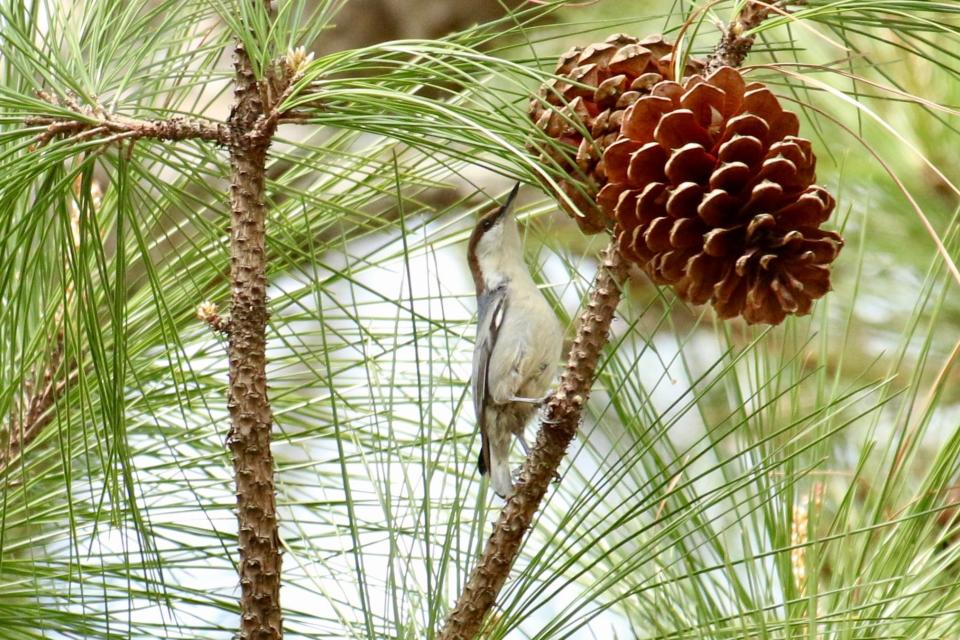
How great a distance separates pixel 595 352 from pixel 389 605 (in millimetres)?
369

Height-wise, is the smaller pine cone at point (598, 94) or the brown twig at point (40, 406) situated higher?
the smaller pine cone at point (598, 94)

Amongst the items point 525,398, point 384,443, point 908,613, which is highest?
point 525,398

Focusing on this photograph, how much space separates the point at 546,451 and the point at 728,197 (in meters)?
0.31

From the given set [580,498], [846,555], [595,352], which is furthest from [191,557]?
[846,555]

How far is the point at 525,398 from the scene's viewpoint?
1906 millimetres

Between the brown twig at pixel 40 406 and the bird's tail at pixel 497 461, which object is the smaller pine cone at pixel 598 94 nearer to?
the bird's tail at pixel 497 461

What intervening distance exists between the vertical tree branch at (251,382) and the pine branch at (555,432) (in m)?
0.19

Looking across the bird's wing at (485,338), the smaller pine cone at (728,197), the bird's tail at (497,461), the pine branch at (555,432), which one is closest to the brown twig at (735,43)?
the pine branch at (555,432)

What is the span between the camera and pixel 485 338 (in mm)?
1965

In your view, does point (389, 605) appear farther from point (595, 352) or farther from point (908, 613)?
point (908, 613)

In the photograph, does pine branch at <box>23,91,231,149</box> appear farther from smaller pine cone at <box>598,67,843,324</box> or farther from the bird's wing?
the bird's wing

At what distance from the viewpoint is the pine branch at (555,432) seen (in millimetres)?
1046

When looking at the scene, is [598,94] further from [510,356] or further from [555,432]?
[510,356]

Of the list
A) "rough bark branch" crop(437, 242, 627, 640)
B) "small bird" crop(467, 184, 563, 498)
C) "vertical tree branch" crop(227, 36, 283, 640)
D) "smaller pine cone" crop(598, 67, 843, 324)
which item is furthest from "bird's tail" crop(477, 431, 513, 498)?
"smaller pine cone" crop(598, 67, 843, 324)
